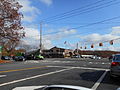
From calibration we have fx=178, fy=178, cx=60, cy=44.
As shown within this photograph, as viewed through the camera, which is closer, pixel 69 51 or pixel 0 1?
pixel 0 1

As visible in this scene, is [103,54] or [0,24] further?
[103,54]

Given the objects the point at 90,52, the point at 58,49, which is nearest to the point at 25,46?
the point at 58,49

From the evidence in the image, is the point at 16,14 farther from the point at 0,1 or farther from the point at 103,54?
the point at 103,54

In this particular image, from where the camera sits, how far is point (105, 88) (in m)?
9.12

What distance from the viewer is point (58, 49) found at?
371ft

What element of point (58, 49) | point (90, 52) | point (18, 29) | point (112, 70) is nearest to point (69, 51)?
point (58, 49)

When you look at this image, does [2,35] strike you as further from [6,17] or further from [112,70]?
[112,70]

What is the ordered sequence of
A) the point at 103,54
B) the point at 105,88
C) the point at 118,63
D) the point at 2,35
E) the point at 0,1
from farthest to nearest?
the point at 103,54
the point at 2,35
the point at 0,1
the point at 118,63
the point at 105,88

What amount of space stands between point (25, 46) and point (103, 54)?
58058mm

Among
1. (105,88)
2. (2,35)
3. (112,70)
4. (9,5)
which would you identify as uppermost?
(9,5)

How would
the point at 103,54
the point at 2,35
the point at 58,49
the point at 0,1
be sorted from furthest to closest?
the point at 103,54, the point at 58,49, the point at 2,35, the point at 0,1

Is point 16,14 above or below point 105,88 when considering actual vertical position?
above

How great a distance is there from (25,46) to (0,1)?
349 feet

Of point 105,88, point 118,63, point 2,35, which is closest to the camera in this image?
point 105,88
